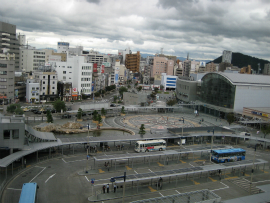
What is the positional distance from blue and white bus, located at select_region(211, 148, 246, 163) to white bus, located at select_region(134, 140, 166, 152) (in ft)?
20.6

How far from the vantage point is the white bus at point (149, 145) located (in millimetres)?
30047

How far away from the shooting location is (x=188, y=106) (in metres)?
67.8

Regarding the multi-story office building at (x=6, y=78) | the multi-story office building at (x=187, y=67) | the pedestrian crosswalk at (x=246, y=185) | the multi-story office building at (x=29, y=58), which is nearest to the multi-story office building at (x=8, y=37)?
the multi-story office building at (x=29, y=58)

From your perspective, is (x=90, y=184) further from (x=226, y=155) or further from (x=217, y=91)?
(x=217, y=91)

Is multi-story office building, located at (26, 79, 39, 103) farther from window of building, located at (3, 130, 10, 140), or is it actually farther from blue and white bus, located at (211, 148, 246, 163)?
blue and white bus, located at (211, 148, 246, 163)

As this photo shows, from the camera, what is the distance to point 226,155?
2845cm

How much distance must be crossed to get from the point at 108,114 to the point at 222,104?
2661 centimetres

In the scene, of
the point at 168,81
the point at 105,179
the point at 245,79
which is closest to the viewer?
the point at 105,179

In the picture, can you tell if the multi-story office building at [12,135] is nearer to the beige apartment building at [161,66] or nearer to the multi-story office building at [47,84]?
the multi-story office building at [47,84]

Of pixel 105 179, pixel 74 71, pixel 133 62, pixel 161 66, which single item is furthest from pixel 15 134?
pixel 133 62

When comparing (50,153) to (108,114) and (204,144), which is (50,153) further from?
(108,114)

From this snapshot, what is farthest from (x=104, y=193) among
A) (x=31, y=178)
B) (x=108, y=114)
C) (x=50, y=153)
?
(x=108, y=114)

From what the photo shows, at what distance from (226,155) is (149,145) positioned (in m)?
8.90

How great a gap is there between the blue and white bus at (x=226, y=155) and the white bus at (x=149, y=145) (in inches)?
247
